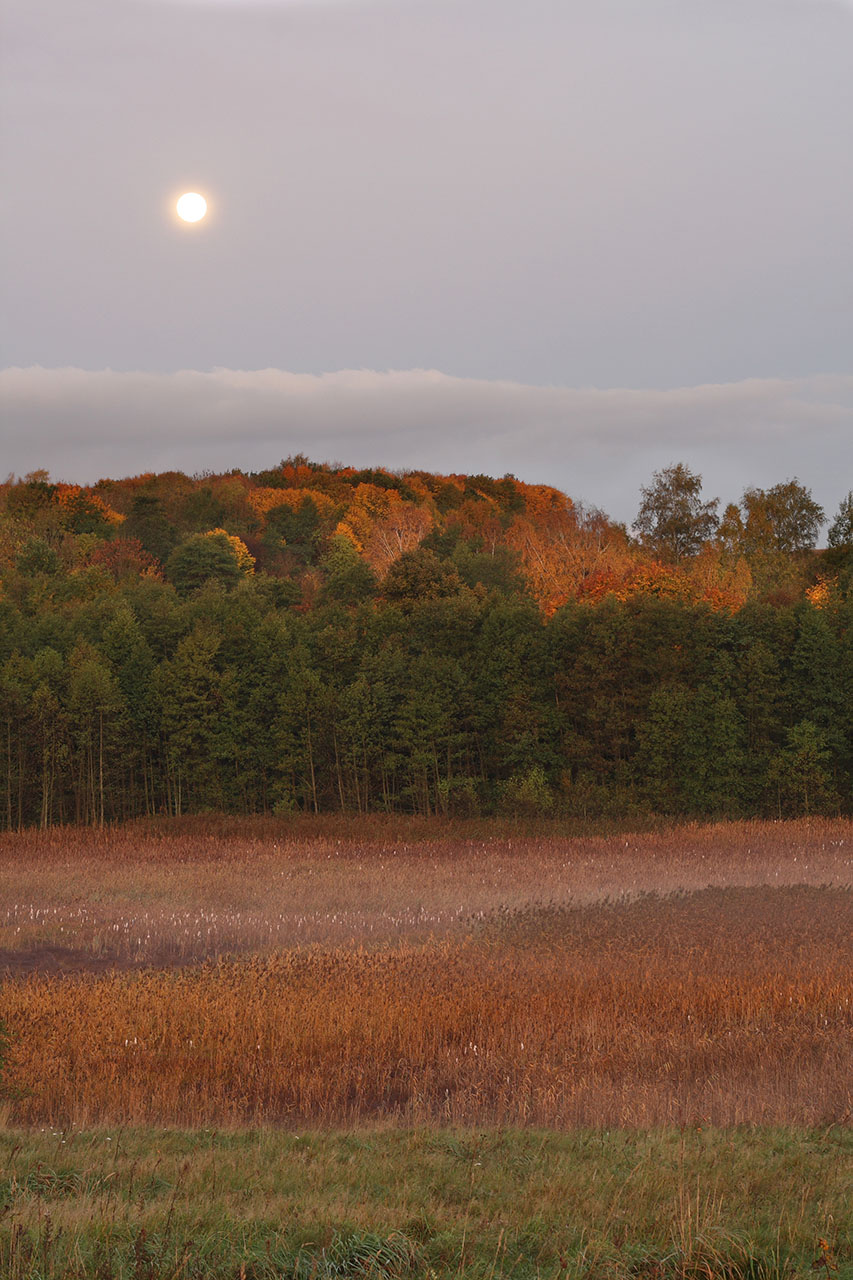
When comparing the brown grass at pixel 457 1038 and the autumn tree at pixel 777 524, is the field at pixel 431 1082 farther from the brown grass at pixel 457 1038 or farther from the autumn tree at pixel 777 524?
the autumn tree at pixel 777 524

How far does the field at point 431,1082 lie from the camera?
18.5 ft

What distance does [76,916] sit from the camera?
20.9 metres

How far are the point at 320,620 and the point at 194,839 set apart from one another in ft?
52.6

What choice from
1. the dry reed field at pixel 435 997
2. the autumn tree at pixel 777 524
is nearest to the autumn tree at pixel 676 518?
the autumn tree at pixel 777 524

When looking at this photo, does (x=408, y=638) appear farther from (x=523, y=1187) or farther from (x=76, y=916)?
(x=523, y=1187)

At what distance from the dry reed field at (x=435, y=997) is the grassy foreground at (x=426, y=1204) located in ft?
4.04

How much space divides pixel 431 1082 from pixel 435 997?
8.54 ft

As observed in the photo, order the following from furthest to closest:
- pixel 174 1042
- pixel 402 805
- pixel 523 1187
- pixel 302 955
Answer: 1. pixel 402 805
2. pixel 302 955
3. pixel 174 1042
4. pixel 523 1187

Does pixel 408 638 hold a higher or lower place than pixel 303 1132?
higher

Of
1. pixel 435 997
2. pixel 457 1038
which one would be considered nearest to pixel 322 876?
pixel 435 997

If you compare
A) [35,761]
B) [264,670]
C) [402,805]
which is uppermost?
[264,670]

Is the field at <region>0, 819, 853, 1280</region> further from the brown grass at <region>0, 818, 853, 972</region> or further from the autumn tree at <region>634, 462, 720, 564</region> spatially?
the autumn tree at <region>634, 462, 720, 564</region>

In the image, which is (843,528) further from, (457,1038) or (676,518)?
(457,1038)

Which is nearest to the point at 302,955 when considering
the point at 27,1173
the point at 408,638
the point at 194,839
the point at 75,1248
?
the point at 27,1173
